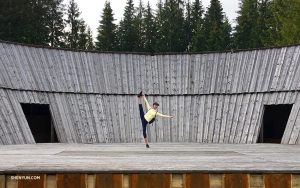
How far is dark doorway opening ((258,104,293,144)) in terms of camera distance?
28.3 meters

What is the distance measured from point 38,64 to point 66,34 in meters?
40.5

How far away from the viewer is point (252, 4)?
68.6 meters

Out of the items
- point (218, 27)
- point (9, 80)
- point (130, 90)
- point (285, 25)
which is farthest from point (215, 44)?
point (9, 80)

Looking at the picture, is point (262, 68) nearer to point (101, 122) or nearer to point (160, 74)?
point (160, 74)

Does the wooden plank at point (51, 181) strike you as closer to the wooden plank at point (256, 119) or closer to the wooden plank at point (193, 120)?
the wooden plank at point (256, 119)

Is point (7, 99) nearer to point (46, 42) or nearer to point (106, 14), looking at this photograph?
point (46, 42)

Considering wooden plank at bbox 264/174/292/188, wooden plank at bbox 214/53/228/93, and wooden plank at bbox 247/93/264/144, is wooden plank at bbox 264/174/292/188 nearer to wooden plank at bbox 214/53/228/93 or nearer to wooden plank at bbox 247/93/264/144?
wooden plank at bbox 247/93/264/144

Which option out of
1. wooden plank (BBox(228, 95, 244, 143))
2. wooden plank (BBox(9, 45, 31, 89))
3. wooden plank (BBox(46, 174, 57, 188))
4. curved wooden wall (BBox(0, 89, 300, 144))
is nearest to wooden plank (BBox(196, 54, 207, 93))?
curved wooden wall (BBox(0, 89, 300, 144))

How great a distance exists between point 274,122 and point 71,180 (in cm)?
2025

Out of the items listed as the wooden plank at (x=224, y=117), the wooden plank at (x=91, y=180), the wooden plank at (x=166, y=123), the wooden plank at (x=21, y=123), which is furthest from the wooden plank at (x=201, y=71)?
the wooden plank at (x=91, y=180)

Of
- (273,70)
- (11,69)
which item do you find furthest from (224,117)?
(11,69)

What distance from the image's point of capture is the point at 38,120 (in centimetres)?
2862

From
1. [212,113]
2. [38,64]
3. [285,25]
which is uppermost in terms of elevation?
[285,25]

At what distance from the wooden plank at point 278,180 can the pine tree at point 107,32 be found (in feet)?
177
